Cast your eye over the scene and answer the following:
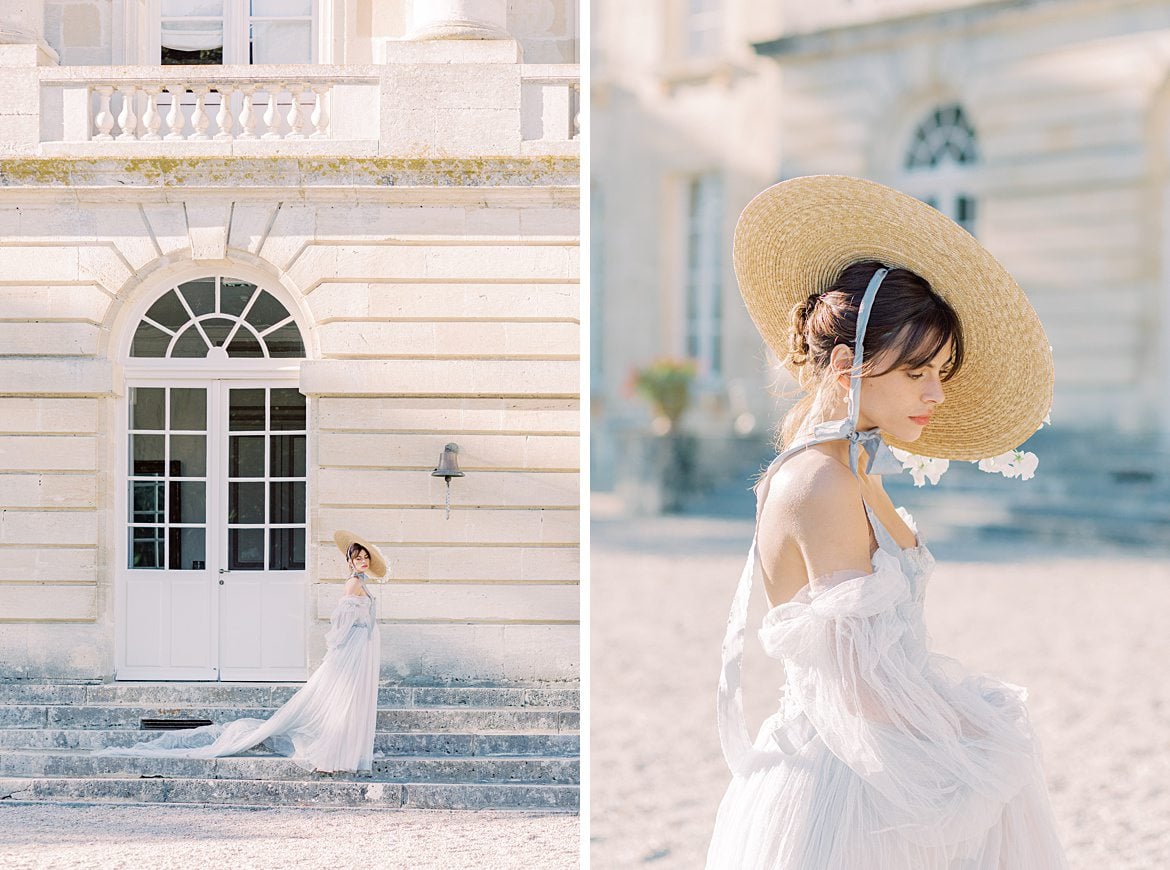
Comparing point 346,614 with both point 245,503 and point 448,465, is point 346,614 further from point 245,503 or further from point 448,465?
point 448,465

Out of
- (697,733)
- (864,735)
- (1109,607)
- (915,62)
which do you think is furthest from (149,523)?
(915,62)

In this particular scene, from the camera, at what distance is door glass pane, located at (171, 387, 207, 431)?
414 centimetres

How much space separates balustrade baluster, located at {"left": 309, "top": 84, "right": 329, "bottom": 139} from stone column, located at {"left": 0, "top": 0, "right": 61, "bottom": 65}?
0.87 metres

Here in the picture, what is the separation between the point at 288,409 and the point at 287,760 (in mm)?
1093

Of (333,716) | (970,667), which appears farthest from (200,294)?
(970,667)

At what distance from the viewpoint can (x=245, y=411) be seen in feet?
13.7

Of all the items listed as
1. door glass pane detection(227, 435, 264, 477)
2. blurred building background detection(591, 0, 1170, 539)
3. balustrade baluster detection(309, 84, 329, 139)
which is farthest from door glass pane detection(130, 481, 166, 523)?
blurred building background detection(591, 0, 1170, 539)

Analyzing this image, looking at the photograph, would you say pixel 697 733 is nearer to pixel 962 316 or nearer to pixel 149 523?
pixel 149 523

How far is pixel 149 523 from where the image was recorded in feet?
14.2

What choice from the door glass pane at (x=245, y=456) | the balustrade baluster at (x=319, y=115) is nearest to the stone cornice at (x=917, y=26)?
the balustrade baluster at (x=319, y=115)

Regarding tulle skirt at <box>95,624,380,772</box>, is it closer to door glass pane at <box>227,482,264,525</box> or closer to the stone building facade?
the stone building facade

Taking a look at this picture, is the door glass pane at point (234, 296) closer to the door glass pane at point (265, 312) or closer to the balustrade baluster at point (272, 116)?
the door glass pane at point (265, 312)

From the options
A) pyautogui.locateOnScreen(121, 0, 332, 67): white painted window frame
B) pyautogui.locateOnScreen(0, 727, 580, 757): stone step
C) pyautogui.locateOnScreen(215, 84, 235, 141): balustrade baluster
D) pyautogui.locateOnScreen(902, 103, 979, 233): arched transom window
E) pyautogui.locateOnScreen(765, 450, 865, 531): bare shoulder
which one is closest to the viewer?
pyautogui.locateOnScreen(765, 450, 865, 531): bare shoulder

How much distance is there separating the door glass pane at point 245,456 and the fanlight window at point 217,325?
0.31m
